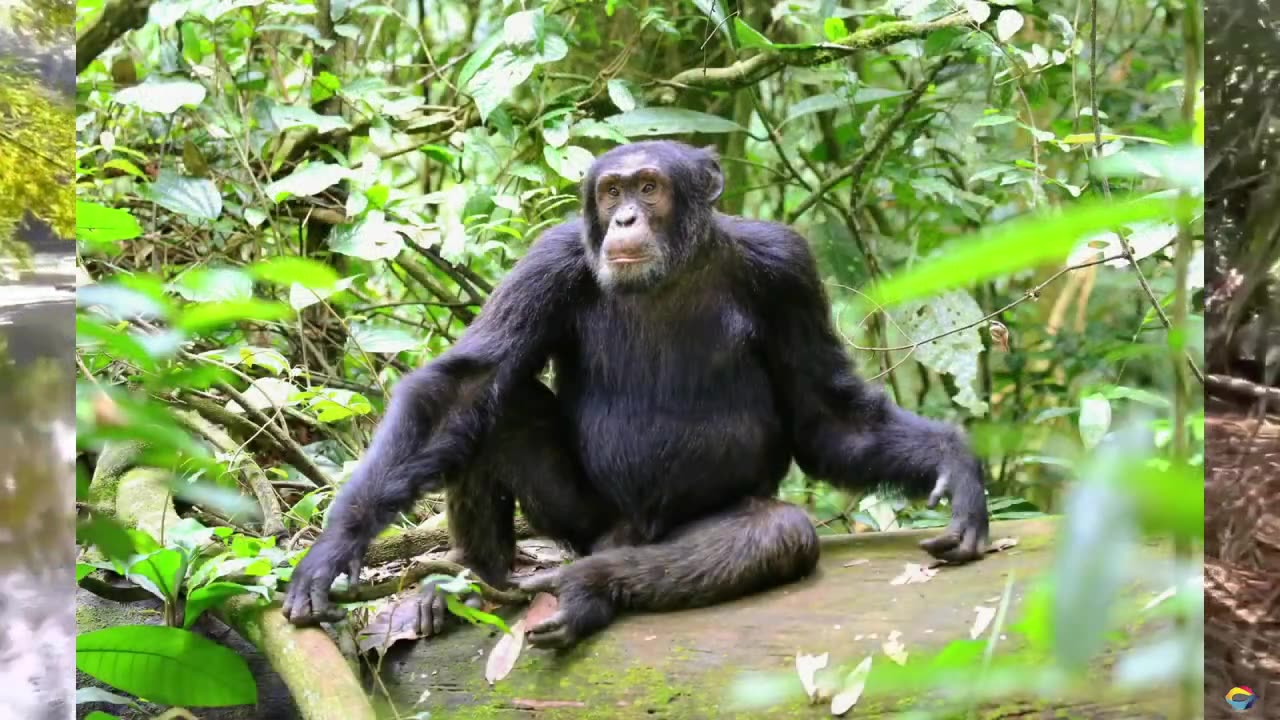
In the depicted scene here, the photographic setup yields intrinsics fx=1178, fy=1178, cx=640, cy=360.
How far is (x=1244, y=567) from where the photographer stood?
259 cm

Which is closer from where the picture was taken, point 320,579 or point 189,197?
point 320,579

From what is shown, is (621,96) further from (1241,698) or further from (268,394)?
(1241,698)

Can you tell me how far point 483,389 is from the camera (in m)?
3.85

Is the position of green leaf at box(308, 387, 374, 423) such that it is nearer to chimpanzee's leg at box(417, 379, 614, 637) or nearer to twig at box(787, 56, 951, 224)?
chimpanzee's leg at box(417, 379, 614, 637)

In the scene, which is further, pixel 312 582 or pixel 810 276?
pixel 810 276

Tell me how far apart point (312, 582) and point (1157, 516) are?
9.69 feet

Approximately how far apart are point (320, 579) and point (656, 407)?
127 centimetres

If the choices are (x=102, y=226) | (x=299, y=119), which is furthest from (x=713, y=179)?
(x=102, y=226)

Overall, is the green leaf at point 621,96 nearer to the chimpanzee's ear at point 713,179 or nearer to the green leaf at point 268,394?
the chimpanzee's ear at point 713,179

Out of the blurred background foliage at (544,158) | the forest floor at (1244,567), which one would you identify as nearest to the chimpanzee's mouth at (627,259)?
the blurred background foliage at (544,158)

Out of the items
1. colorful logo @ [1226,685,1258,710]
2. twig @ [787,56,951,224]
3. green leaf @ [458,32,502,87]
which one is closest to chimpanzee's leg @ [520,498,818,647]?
colorful logo @ [1226,685,1258,710]

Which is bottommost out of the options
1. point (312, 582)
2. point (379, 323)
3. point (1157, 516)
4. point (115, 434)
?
point (312, 582)

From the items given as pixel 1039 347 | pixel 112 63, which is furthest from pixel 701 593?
pixel 112 63

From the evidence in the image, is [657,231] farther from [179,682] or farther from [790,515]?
[179,682]
